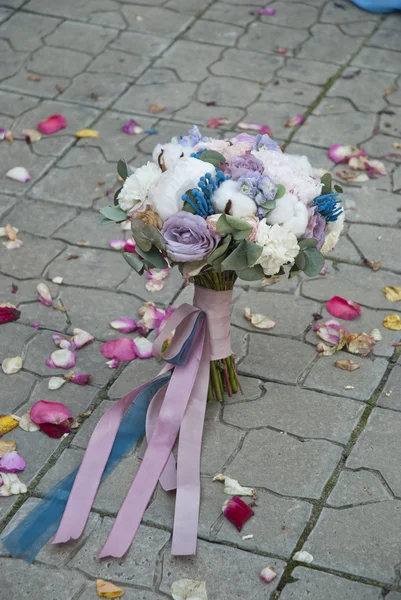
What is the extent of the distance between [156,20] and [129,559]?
4153 millimetres

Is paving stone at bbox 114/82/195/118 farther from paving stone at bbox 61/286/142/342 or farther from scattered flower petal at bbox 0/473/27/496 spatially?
scattered flower petal at bbox 0/473/27/496

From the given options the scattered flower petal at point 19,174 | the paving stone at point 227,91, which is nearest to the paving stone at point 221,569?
the scattered flower petal at point 19,174

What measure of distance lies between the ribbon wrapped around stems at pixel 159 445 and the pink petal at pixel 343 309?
697mm

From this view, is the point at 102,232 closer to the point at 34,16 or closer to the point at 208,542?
the point at 208,542

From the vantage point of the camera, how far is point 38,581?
2562 mm

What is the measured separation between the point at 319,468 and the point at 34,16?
4.12 meters

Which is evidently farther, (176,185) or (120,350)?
(120,350)

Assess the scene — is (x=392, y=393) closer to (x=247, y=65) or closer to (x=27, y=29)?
(x=247, y=65)

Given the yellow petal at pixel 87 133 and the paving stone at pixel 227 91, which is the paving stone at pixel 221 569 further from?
the paving stone at pixel 227 91

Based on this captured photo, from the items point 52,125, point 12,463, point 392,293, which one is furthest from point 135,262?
point 52,125

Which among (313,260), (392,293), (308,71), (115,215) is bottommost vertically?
(308,71)

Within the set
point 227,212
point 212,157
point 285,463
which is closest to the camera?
point 227,212

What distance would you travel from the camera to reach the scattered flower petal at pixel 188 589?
2.50 m

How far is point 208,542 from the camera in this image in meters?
2.67
